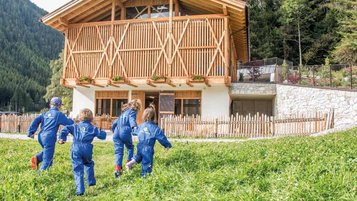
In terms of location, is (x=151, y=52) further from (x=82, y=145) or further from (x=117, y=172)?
(x=82, y=145)

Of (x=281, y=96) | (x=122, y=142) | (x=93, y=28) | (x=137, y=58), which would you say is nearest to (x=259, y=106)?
(x=281, y=96)

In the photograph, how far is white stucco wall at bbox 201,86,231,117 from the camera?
20.9 m

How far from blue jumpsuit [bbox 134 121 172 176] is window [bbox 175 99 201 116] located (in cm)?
1462

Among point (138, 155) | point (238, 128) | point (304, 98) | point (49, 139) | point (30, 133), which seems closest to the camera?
point (138, 155)

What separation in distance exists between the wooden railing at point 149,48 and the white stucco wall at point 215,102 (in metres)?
1.31

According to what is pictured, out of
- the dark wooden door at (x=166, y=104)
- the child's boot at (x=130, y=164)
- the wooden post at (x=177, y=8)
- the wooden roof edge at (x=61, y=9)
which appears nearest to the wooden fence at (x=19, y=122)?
the dark wooden door at (x=166, y=104)

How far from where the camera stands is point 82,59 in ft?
73.1

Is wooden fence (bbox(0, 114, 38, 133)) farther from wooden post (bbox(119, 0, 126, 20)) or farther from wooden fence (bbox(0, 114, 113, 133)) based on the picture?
wooden post (bbox(119, 0, 126, 20))

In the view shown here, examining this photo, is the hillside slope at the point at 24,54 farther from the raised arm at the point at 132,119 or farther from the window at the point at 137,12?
the raised arm at the point at 132,119

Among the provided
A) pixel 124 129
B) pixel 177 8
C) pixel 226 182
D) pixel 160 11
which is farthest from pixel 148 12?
pixel 226 182

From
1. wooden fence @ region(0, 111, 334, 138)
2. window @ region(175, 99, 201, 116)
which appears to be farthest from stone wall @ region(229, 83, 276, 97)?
wooden fence @ region(0, 111, 334, 138)

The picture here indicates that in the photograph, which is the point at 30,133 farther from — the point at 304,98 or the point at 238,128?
the point at 304,98

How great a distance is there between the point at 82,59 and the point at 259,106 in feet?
46.7

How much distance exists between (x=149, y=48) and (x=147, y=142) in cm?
1502
